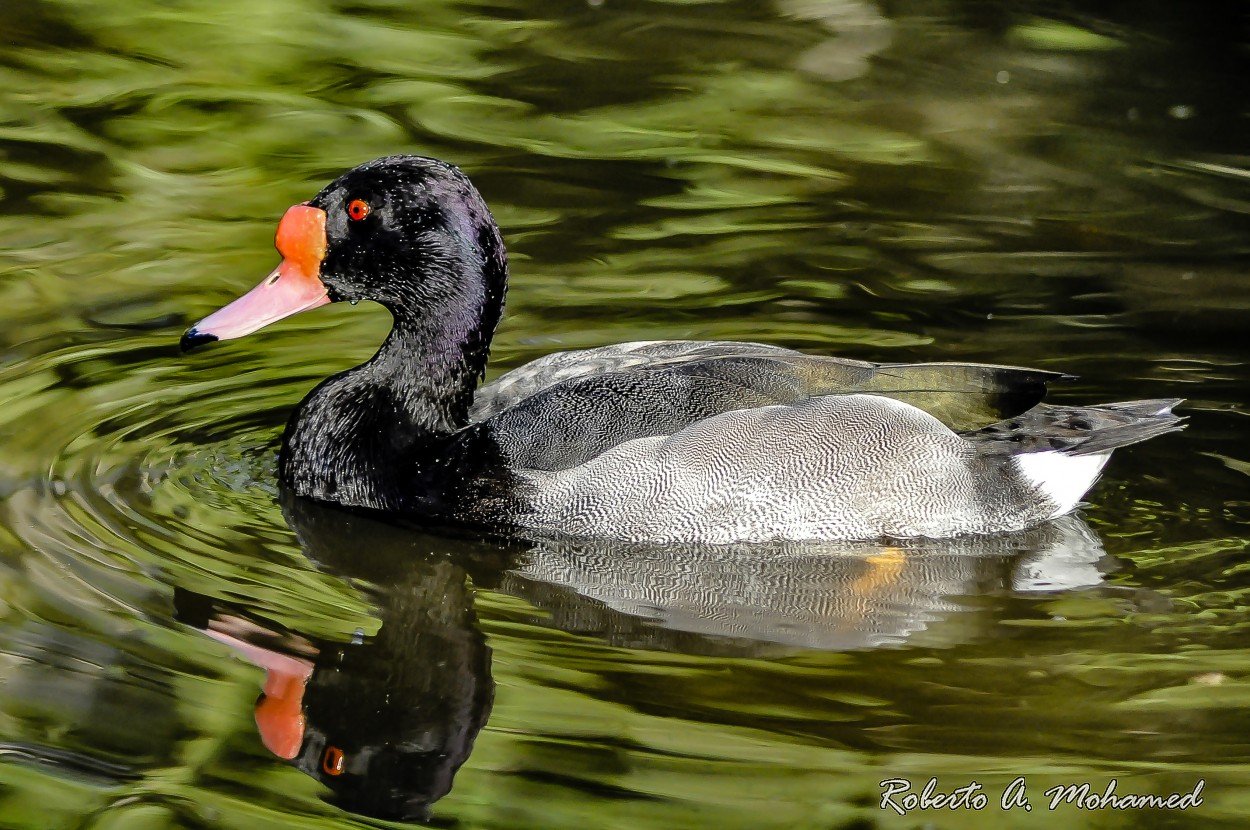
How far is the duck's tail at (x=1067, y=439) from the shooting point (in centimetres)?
685

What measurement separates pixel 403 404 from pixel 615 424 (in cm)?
91

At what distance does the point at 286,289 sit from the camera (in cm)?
690

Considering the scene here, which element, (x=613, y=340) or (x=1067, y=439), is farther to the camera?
(x=613, y=340)

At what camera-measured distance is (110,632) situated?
5.60m

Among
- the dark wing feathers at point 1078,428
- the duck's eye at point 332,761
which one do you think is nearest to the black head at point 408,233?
the dark wing feathers at point 1078,428

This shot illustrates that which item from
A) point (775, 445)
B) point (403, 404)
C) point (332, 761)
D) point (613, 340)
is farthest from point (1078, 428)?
point (332, 761)

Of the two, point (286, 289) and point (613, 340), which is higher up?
point (286, 289)

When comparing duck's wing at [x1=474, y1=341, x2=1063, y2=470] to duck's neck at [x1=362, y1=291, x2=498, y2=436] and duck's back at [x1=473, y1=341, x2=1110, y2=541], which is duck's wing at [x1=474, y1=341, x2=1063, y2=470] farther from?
duck's neck at [x1=362, y1=291, x2=498, y2=436]

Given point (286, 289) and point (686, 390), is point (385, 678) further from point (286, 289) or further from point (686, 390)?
point (286, 289)

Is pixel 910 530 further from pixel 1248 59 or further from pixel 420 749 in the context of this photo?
pixel 1248 59

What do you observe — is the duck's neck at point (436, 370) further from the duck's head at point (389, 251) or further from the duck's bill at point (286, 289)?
the duck's bill at point (286, 289)

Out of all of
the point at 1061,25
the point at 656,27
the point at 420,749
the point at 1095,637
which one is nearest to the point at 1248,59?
the point at 1061,25

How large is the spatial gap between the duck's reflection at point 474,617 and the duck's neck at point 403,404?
160mm

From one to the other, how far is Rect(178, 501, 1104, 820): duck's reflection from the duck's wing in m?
0.42
